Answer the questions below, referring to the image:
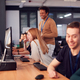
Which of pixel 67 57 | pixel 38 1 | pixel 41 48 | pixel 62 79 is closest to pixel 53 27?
pixel 41 48

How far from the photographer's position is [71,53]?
144cm

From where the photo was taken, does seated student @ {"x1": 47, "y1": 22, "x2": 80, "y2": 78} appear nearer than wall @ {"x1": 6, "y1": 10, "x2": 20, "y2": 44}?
Yes

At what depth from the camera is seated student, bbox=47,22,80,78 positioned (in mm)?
1343

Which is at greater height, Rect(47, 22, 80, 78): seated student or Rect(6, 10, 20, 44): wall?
Rect(6, 10, 20, 44): wall

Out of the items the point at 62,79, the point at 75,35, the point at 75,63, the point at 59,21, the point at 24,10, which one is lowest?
the point at 62,79

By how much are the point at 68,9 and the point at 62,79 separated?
364 inches

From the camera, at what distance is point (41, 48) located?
2.28 m

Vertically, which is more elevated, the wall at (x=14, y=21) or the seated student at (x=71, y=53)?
the wall at (x=14, y=21)

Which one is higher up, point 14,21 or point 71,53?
point 14,21

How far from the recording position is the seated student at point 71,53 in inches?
52.9

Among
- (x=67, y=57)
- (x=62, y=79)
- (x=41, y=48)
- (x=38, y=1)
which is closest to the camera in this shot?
(x=62, y=79)

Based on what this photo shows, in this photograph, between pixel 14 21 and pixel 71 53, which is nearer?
pixel 71 53

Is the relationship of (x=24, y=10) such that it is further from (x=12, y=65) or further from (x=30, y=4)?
(x=12, y=65)

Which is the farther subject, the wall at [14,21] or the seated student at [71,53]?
the wall at [14,21]
